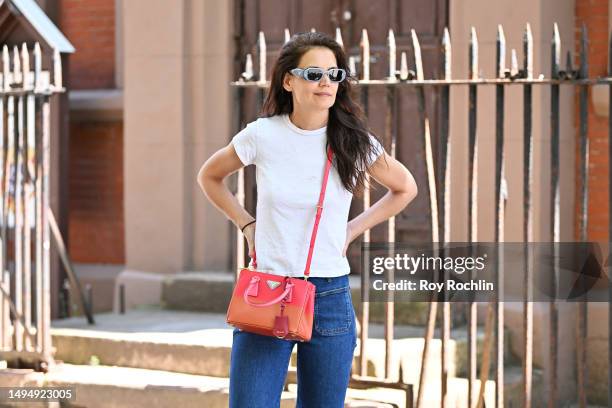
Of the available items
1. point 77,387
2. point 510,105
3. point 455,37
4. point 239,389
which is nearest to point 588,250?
point 510,105

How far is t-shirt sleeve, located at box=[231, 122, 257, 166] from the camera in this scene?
167 inches

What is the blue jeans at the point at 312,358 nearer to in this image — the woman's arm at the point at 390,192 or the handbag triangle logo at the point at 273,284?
the handbag triangle logo at the point at 273,284

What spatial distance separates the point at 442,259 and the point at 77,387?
236 cm

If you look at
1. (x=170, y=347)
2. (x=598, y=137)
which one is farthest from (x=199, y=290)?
(x=598, y=137)

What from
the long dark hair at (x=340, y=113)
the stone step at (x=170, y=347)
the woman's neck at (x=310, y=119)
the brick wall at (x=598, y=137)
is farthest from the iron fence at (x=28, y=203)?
the brick wall at (x=598, y=137)

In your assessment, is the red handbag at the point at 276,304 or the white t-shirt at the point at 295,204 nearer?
the red handbag at the point at 276,304

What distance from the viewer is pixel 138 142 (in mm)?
9383

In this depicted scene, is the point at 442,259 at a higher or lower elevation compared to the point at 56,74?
lower

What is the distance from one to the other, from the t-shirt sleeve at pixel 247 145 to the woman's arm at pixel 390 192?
45 centimetres

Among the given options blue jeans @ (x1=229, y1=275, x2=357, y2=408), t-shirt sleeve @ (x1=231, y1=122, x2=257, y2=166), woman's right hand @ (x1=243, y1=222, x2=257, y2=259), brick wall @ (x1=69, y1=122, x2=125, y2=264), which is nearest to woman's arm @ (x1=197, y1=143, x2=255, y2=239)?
woman's right hand @ (x1=243, y1=222, x2=257, y2=259)

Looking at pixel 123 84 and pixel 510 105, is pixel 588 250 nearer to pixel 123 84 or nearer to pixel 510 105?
pixel 510 105

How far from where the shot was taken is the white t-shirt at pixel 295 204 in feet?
13.5

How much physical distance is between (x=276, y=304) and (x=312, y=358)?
0.80 feet

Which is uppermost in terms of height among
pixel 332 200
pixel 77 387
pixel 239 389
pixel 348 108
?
pixel 348 108
